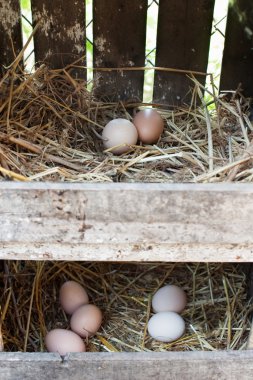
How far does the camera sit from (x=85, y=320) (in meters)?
1.91

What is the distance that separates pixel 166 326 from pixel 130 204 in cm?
59

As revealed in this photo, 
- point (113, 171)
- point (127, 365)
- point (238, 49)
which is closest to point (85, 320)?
point (127, 365)

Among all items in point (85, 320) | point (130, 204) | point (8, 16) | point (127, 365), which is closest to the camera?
point (130, 204)

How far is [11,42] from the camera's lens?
7.42 feet

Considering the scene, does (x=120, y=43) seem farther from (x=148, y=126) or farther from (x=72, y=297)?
(x=72, y=297)

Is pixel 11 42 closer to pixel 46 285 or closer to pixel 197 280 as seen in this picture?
pixel 46 285

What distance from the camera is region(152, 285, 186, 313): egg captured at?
6.56 ft

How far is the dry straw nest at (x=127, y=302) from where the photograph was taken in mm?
1972

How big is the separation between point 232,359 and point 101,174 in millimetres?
662

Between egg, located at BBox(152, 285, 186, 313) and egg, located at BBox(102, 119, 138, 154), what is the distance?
1.61ft

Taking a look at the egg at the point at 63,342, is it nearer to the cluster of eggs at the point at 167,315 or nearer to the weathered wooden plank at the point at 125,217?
the cluster of eggs at the point at 167,315

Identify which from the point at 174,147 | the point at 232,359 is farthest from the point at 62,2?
the point at 232,359

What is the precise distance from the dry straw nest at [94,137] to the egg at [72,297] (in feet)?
1.39

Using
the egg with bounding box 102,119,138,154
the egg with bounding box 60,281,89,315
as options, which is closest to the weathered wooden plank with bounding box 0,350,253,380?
the egg with bounding box 60,281,89,315
